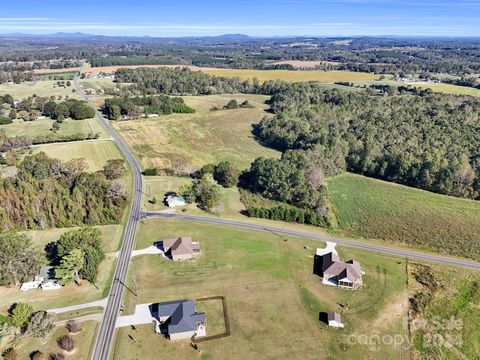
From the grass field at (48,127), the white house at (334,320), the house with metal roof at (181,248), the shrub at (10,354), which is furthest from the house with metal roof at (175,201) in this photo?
the grass field at (48,127)

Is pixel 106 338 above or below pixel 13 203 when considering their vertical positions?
below

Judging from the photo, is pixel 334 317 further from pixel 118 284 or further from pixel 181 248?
pixel 118 284

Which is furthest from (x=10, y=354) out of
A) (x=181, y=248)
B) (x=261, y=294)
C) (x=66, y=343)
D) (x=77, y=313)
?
(x=261, y=294)

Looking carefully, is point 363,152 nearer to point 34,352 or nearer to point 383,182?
point 383,182

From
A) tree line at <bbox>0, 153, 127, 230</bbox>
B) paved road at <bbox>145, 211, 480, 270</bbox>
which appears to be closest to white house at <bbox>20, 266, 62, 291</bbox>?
tree line at <bbox>0, 153, 127, 230</bbox>

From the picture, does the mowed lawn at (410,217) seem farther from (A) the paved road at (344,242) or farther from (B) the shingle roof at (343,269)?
(B) the shingle roof at (343,269)

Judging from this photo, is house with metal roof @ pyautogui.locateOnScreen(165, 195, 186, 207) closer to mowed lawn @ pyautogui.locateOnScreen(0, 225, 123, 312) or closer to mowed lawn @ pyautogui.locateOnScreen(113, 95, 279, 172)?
mowed lawn @ pyautogui.locateOnScreen(113, 95, 279, 172)

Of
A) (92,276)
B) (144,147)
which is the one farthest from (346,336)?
(144,147)
